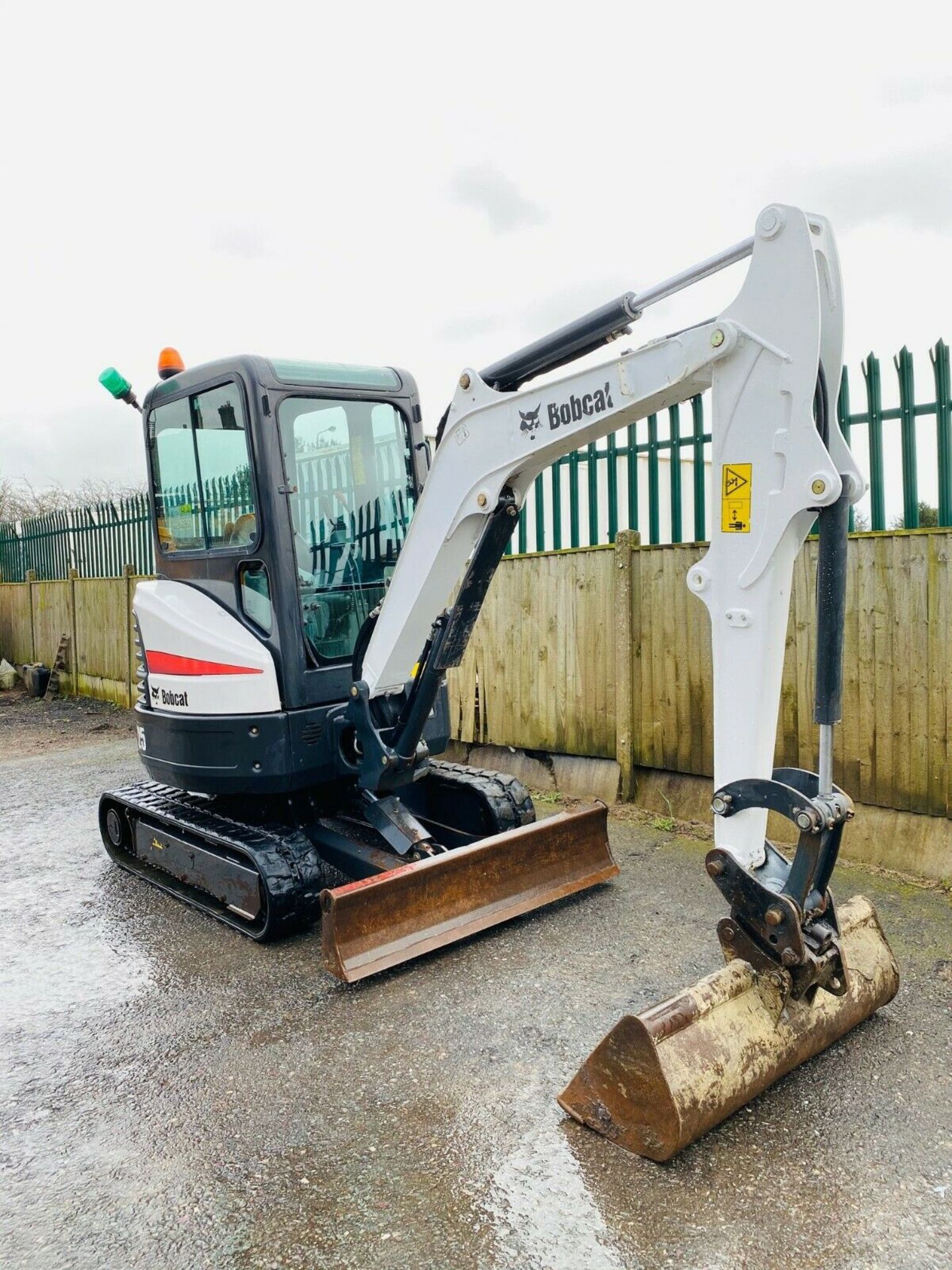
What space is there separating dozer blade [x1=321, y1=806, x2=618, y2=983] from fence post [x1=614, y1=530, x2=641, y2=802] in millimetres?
1476

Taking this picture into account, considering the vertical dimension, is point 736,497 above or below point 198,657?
above

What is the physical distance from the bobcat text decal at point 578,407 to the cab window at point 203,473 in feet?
5.18

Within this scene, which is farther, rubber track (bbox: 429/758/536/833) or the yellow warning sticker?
rubber track (bbox: 429/758/536/833)

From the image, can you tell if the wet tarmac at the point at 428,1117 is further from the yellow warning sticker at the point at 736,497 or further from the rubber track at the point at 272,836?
the yellow warning sticker at the point at 736,497

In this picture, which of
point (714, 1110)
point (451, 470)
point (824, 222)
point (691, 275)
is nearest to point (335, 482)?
point (451, 470)

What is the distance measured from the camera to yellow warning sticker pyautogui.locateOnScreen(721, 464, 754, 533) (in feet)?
9.86

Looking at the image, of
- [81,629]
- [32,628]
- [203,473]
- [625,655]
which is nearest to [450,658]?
[203,473]

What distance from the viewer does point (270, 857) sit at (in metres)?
4.27

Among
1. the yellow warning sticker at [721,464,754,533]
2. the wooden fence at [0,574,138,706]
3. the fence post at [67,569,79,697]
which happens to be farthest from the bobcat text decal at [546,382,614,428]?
the fence post at [67,569,79,697]

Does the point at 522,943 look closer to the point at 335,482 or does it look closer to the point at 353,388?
the point at 335,482

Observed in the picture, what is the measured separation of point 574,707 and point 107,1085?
4028mm

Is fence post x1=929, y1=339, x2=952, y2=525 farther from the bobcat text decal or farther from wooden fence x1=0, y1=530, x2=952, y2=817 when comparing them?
the bobcat text decal

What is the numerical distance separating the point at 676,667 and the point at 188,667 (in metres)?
2.91

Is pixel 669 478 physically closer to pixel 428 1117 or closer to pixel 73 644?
pixel 428 1117
